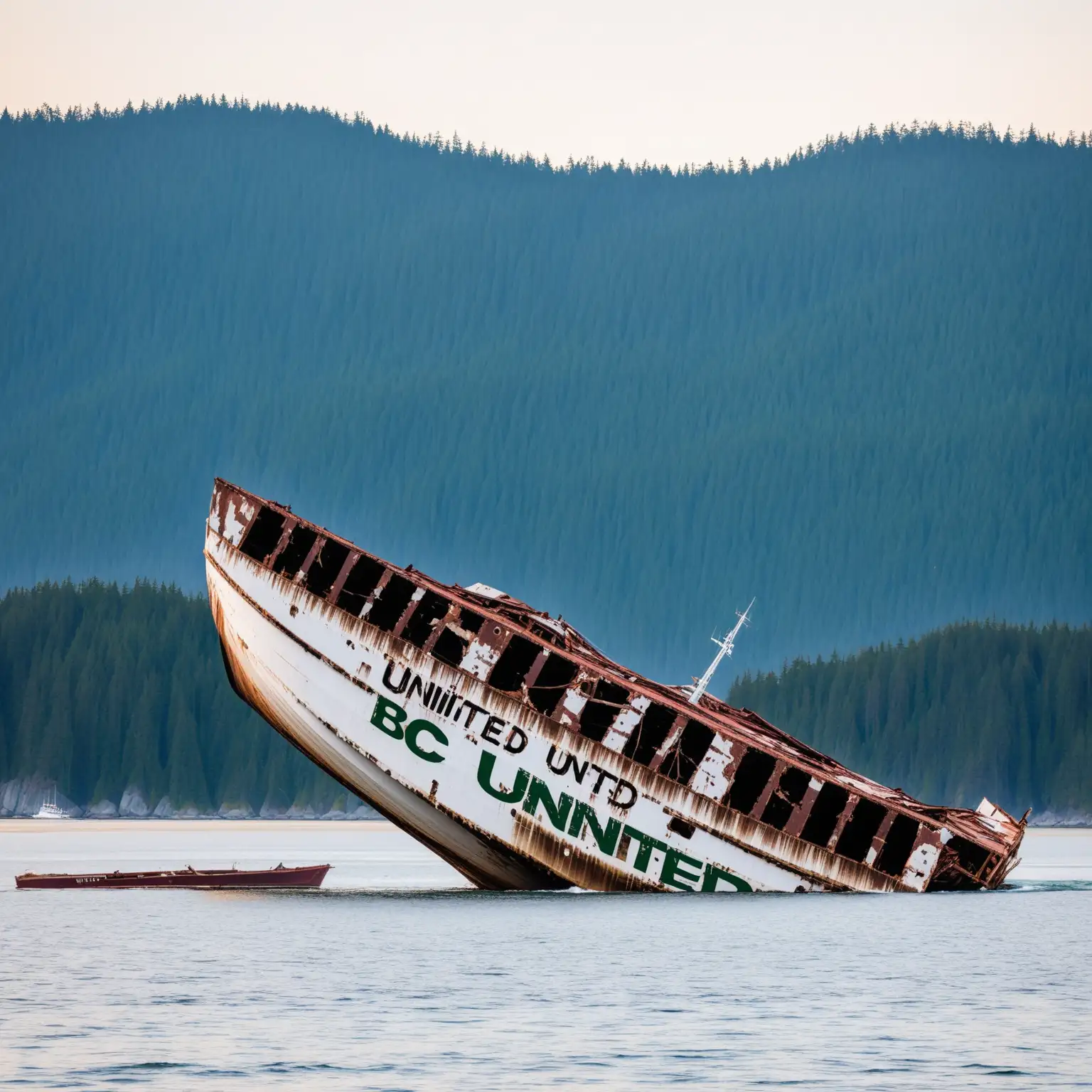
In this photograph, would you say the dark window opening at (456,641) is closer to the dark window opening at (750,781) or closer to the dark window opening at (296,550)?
the dark window opening at (296,550)

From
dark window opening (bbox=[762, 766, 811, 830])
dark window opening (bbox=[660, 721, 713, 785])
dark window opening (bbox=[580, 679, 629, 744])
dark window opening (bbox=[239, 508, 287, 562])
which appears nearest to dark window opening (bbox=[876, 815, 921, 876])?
dark window opening (bbox=[762, 766, 811, 830])

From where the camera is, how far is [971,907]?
229 ft

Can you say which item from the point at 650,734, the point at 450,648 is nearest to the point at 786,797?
the point at 650,734

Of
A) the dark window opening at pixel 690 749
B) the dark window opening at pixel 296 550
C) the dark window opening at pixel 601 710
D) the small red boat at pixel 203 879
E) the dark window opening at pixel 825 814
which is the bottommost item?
the small red boat at pixel 203 879

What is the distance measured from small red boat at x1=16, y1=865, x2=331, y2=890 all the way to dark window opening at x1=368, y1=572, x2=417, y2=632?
14.9m

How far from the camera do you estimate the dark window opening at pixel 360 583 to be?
5641 cm

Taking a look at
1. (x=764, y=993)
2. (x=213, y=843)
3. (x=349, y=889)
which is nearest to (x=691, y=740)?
(x=764, y=993)

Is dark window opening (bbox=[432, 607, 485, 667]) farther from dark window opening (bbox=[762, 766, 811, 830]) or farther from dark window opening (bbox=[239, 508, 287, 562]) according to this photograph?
dark window opening (bbox=[762, 766, 811, 830])

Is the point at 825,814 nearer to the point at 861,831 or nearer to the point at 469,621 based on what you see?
the point at 861,831

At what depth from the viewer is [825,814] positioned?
57062 mm

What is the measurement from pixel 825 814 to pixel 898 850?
8.32ft

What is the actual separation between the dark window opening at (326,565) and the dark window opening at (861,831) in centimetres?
1594

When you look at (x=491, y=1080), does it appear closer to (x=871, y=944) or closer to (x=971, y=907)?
(x=871, y=944)

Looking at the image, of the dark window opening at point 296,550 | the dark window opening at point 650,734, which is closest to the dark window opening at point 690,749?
the dark window opening at point 650,734
